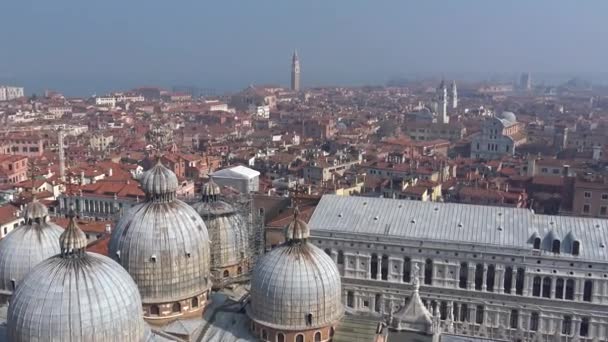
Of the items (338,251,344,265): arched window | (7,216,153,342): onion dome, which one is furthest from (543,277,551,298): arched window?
(7,216,153,342): onion dome

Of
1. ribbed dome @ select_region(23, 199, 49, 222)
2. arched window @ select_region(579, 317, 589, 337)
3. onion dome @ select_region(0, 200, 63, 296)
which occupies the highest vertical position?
ribbed dome @ select_region(23, 199, 49, 222)

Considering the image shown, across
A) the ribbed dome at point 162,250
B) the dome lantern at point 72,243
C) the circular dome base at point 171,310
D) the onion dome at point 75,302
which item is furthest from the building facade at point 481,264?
the dome lantern at point 72,243

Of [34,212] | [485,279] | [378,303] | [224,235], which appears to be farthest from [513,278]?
[34,212]

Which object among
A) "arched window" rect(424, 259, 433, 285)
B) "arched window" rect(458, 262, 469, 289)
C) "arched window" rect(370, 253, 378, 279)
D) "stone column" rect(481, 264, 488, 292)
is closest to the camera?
"stone column" rect(481, 264, 488, 292)

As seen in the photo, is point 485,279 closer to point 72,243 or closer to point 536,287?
point 536,287

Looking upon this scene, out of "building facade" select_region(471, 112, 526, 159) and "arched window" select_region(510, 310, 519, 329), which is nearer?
"arched window" select_region(510, 310, 519, 329)

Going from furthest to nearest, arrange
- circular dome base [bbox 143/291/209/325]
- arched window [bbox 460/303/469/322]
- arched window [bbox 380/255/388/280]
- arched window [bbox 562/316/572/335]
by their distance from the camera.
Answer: arched window [bbox 380/255/388/280], arched window [bbox 460/303/469/322], arched window [bbox 562/316/572/335], circular dome base [bbox 143/291/209/325]

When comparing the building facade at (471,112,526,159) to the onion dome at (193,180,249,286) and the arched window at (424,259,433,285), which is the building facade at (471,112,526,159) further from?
the onion dome at (193,180,249,286)
